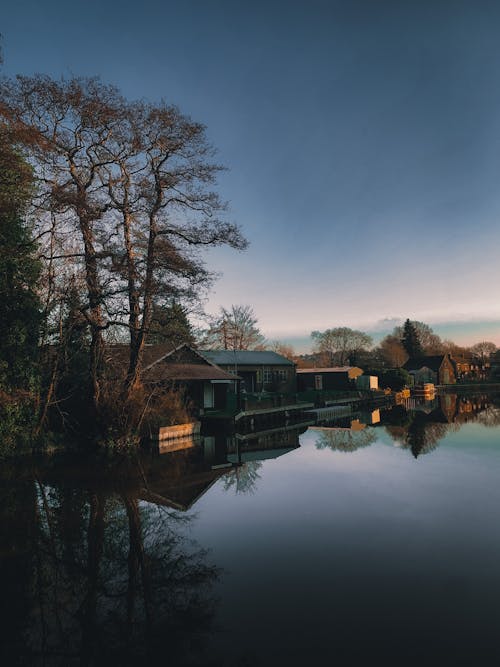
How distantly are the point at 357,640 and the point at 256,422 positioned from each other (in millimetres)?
22394

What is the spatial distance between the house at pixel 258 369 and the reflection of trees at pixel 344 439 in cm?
1415

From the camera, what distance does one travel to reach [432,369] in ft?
227

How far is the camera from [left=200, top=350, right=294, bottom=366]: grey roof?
3572 cm

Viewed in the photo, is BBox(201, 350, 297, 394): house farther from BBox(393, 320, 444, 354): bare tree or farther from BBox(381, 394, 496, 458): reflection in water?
BBox(393, 320, 444, 354): bare tree

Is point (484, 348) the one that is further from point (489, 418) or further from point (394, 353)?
point (489, 418)

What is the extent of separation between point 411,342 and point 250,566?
84.5m

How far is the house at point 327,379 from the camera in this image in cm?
4672

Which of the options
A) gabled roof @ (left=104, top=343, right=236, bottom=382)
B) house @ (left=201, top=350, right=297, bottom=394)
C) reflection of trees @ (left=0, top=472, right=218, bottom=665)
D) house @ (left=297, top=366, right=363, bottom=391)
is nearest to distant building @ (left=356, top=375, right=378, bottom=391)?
house @ (left=297, top=366, right=363, bottom=391)

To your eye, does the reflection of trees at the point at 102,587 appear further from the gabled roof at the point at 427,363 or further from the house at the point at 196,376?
the gabled roof at the point at 427,363

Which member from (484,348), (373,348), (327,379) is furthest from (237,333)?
(484,348)

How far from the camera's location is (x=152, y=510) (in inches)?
348

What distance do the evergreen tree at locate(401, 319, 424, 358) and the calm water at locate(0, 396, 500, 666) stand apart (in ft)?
248

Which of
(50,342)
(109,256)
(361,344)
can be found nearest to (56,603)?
(109,256)

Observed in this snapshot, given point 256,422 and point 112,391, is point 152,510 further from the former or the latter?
point 256,422
